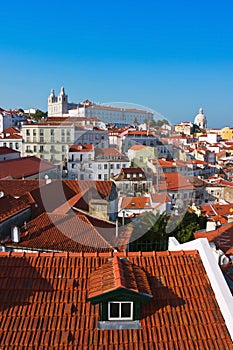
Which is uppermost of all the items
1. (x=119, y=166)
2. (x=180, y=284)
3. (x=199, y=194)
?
(x=180, y=284)

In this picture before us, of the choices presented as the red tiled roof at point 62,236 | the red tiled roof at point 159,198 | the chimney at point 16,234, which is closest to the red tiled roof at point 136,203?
the red tiled roof at point 159,198

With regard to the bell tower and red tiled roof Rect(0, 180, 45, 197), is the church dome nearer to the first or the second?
the bell tower

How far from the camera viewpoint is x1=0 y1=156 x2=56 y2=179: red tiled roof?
26719 mm

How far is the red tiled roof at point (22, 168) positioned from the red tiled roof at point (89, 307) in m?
22.4

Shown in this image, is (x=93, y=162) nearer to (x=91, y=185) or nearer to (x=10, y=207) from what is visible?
(x=91, y=185)

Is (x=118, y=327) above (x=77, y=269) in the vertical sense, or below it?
below

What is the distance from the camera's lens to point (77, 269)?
14.5 feet

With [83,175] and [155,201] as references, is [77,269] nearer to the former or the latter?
[155,201]

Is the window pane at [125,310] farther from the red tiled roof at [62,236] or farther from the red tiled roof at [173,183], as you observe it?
the red tiled roof at [173,183]

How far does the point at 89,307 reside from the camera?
155 inches

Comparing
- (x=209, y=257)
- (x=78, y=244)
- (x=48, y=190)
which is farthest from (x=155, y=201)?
(x=209, y=257)

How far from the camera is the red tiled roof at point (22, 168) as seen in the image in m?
26.7

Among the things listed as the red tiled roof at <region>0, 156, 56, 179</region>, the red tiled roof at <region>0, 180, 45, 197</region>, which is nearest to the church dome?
the red tiled roof at <region>0, 156, 56, 179</region>

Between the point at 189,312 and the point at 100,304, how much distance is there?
1.03 m
